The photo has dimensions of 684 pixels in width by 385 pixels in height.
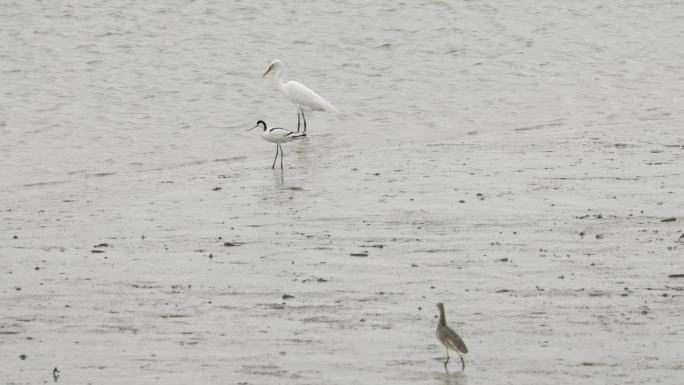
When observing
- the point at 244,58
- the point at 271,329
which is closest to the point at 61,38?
the point at 244,58

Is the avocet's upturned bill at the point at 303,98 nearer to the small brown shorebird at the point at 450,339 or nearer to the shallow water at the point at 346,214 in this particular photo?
the shallow water at the point at 346,214

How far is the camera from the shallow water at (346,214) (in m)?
8.50

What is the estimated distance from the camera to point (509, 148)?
16750mm

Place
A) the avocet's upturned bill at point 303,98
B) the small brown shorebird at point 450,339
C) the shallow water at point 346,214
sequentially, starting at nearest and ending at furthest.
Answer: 1. the small brown shorebird at point 450,339
2. the shallow water at point 346,214
3. the avocet's upturned bill at point 303,98

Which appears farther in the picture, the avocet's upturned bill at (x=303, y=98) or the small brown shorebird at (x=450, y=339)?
the avocet's upturned bill at (x=303, y=98)

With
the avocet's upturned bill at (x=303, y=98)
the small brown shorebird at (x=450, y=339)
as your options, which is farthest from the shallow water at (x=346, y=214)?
the avocet's upturned bill at (x=303, y=98)

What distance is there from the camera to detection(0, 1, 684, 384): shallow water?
27.9ft

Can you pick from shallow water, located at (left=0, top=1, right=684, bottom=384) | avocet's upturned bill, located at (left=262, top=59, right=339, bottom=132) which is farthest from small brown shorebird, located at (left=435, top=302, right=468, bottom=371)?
avocet's upturned bill, located at (left=262, top=59, right=339, bottom=132)

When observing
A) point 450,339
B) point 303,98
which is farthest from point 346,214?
point 303,98

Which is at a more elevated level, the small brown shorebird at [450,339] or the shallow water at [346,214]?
the small brown shorebird at [450,339]

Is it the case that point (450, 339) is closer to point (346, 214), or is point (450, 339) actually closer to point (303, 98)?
point (346, 214)

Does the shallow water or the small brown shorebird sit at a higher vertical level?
the small brown shorebird

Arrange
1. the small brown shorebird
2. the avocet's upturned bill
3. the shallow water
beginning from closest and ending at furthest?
the small brown shorebird, the shallow water, the avocet's upturned bill

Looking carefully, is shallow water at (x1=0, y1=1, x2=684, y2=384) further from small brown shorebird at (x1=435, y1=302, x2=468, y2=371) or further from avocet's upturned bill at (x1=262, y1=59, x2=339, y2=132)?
avocet's upturned bill at (x1=262, y1=59, x2=339, y2=132)
